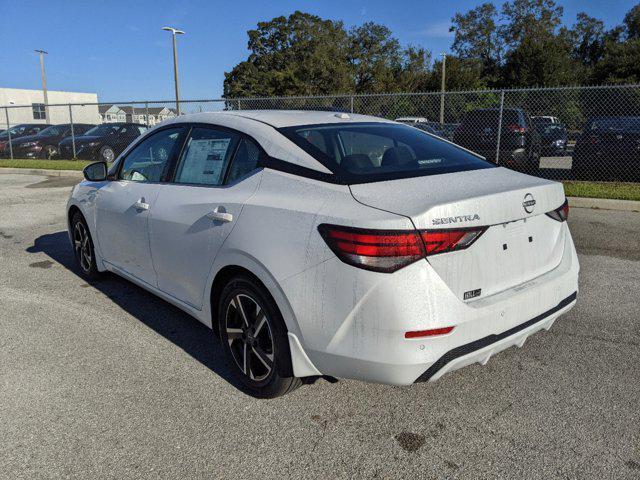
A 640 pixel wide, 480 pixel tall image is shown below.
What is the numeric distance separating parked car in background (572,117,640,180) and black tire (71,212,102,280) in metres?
10.6

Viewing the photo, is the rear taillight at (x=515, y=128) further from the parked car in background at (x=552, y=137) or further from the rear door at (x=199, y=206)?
the rear door at (x=199, y=206)

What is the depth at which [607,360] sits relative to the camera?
3.25 meters

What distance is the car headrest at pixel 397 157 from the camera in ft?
9.40

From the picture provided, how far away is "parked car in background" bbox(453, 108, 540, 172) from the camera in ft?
37.6

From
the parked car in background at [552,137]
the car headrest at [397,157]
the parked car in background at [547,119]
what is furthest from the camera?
the parked car in background at [547,119]

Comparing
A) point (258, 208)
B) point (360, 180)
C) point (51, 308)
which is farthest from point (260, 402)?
point (51, 308)

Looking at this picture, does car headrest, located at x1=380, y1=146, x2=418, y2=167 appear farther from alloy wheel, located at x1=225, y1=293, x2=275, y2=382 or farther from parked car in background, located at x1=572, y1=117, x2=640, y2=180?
parked car in background, located at x1=572, y1=117, x2=640, y2=180

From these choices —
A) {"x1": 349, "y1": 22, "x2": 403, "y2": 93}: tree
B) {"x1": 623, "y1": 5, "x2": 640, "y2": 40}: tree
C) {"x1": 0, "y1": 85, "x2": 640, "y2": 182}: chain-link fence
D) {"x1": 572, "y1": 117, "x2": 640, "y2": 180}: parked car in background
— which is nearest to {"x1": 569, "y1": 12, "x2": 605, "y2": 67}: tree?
{"x1": 623, "y1": 5, "x2": 640, "y2": 40}: tree

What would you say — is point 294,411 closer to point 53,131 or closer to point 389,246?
point 389,246

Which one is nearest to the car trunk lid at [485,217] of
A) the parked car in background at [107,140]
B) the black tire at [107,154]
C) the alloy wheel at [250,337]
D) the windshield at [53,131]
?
the alloy wheel at [250,337]

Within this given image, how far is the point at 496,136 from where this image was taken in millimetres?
11508

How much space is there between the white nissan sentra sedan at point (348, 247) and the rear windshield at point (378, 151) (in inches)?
0.5

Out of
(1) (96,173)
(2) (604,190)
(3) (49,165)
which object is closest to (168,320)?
(1) (96,173)

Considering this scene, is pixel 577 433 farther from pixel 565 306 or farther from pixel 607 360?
pixel 607 360
